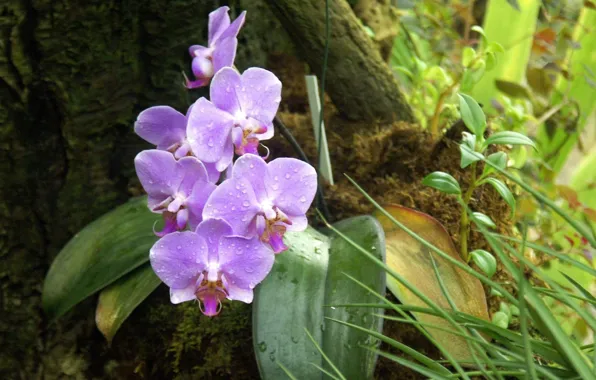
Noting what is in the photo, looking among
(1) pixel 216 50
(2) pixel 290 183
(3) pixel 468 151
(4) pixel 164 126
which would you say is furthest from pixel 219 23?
(3) pixel 468 151

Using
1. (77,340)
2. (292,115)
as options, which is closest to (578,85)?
(292,115)

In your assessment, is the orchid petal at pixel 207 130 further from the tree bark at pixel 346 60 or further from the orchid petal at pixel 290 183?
the tree bark at pixel 346 60

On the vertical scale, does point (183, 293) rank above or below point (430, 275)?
above

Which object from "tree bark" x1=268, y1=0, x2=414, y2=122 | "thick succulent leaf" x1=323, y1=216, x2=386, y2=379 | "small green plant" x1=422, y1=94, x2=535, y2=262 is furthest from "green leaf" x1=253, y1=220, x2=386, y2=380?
"tree bark" x1=268, y1=0, x2=414, y2=122

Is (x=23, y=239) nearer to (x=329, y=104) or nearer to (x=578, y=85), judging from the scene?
(x=329, y=104)

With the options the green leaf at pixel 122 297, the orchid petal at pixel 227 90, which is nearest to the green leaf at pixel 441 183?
the orchid petal at pixel 227 90

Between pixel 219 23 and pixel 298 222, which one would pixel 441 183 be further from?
pixel 219 23
